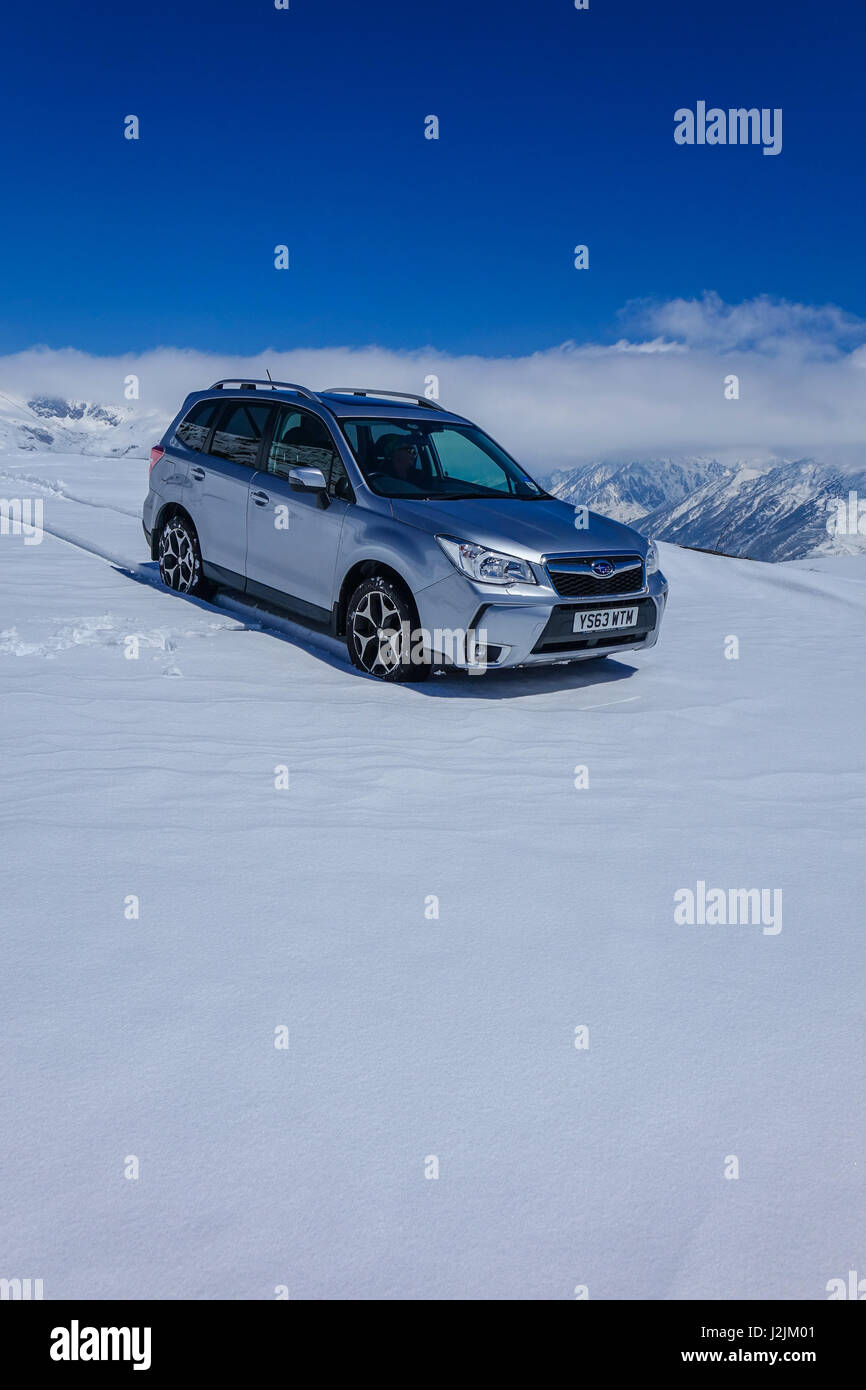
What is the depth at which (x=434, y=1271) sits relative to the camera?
1995 millimetres

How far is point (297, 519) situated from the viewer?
7.65 metres

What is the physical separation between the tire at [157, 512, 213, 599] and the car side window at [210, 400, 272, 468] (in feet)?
2.48

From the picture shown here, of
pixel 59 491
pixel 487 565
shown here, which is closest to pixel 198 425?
pixel 487 565

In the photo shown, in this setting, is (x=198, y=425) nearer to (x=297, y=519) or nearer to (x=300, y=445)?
(x=300, y=445)

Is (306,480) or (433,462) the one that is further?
(433,462)

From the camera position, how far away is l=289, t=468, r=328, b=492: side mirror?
714 centimetres

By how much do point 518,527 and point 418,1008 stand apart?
4.42 meters

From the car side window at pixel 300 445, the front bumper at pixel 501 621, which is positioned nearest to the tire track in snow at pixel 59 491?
the car side window at pixel 300 445

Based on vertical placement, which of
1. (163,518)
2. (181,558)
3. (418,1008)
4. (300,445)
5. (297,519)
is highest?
(300,445)

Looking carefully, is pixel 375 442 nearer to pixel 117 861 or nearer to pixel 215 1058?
pixel 117 861

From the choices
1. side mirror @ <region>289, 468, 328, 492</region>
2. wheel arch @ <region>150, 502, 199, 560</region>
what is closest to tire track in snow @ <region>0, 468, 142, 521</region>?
wheel arch @ <region>150, 502, 199, 560</region>

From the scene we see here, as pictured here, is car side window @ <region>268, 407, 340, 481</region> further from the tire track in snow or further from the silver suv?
the tire track in snow
